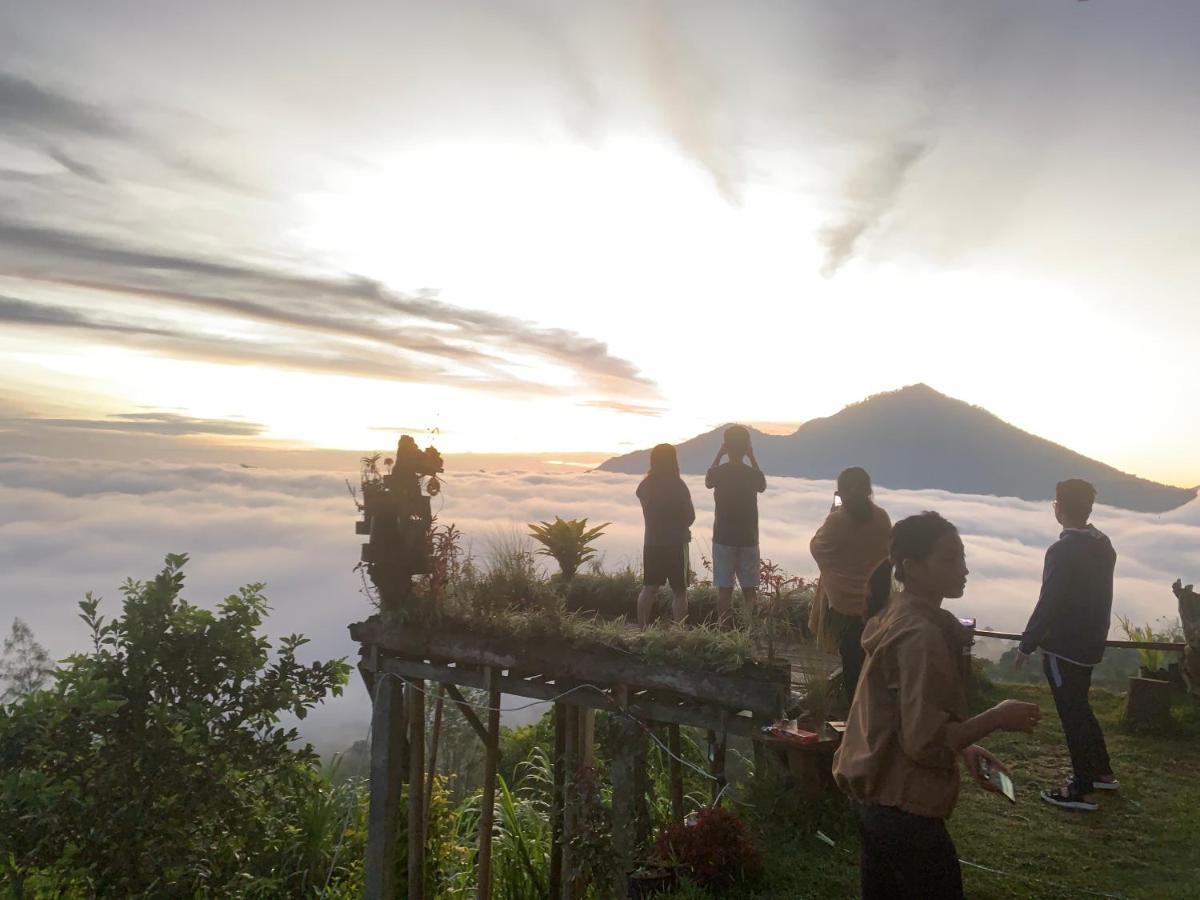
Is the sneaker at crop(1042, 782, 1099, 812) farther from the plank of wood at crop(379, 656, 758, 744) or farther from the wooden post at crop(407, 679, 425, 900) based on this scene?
the wooden post at crop(407, 679, 425, 900)

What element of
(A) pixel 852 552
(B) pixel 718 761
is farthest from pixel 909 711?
(B) pixel 718 761

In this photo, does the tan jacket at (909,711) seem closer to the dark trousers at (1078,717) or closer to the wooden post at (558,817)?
the dark trousers at (1078,717)

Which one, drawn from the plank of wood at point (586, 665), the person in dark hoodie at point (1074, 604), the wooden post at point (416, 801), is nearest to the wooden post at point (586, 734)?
the plank of wood at point (586, 665)

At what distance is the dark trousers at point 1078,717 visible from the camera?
797 cm

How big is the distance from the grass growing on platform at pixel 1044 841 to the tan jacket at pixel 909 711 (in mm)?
4365

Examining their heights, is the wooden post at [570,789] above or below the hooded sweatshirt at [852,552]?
below

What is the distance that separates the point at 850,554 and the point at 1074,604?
7.60 ft

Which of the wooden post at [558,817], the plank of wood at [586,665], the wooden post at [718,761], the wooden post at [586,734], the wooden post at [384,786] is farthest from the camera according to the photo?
the wooden post at [384,786]

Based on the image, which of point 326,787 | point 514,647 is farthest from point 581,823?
point 326,787

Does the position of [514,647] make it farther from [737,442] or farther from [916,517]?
[916,517]

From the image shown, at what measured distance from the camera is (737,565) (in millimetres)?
9398

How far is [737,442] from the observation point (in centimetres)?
926

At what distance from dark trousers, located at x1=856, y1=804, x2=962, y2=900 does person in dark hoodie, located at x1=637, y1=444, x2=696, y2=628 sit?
5.70 metres

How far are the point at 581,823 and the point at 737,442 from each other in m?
4.34
